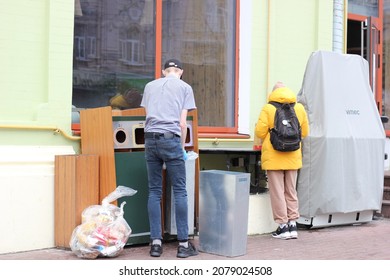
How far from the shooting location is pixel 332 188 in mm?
7730

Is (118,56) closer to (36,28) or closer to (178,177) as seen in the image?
(36,28)

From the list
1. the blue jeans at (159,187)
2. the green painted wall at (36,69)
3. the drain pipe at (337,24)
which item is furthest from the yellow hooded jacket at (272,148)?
the drain pipe at (337,24)

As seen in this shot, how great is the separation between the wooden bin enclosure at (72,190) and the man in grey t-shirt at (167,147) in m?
0.59

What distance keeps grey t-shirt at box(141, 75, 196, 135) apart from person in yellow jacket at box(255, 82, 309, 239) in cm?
136

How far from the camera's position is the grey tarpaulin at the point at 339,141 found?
773cm

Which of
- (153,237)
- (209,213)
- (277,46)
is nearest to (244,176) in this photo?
(209,213)

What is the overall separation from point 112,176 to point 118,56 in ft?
6.11

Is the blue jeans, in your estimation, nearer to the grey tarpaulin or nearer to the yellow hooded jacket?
the yellow hooded jacket

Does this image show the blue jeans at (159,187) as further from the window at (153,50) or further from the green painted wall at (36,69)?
the window at (153,50)

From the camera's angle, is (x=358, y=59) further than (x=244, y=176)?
Yes

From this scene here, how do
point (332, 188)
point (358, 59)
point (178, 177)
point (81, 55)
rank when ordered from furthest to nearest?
point (358, 59)
point (332, 188)
point (81, 55)
point (178, 177)

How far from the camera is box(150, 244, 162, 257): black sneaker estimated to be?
614 cm

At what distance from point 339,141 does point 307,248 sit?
5.14 feet

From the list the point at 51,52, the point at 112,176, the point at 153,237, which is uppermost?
the point at 51,52
